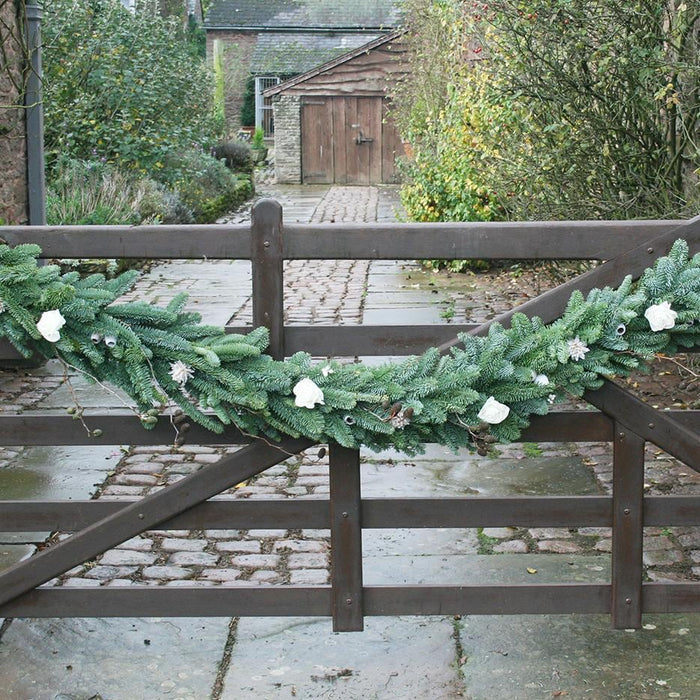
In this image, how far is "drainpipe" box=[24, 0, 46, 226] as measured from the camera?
8430 mm

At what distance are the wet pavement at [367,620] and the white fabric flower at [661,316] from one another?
1166mm

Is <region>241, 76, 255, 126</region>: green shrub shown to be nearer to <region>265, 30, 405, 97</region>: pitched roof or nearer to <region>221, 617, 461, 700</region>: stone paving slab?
<region>265, 30, 405, 97</region>: pitched roof

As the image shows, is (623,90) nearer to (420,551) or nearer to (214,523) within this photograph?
(420,551)

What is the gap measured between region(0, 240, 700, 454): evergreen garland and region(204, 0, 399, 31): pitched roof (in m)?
39.5

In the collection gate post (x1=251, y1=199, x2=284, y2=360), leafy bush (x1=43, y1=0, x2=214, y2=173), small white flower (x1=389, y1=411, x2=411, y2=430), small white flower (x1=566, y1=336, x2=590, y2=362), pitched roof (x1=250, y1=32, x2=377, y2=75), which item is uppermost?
pitched roof (x1=250, y1=32, x2=377, y2=75)

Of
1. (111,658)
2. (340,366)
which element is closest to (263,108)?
(111,658)

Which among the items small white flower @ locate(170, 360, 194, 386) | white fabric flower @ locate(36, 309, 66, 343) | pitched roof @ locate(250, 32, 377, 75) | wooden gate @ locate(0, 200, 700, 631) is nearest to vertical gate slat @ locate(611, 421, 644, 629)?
wooden gate @ locate(0, 200, 700, 631)

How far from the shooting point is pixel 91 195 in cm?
1353

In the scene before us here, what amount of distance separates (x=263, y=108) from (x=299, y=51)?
261cm

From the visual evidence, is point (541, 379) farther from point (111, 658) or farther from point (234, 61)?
point (234, 61)

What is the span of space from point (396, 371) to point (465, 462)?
2852 millimetres

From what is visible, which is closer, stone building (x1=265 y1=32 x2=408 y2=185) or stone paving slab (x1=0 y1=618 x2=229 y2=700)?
stone paving slab (x1=0 y1=618 x2=229 y2=700)

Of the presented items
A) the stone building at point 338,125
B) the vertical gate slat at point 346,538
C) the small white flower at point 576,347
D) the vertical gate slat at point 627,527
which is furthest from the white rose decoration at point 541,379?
the stone building at point 338,125

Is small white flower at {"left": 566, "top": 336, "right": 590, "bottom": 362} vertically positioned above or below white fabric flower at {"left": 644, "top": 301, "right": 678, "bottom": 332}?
below
